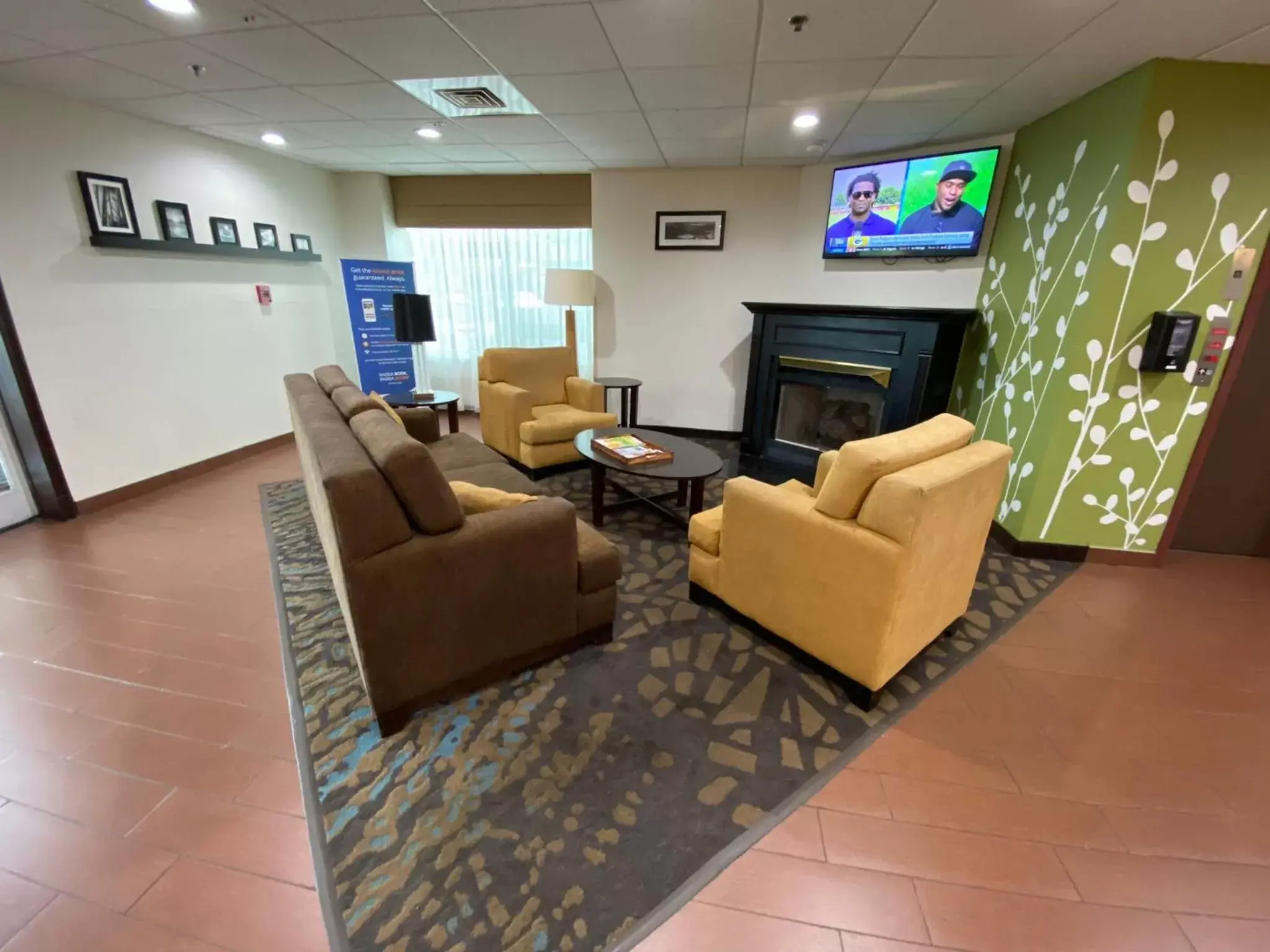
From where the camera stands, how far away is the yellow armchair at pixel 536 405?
3.75 m

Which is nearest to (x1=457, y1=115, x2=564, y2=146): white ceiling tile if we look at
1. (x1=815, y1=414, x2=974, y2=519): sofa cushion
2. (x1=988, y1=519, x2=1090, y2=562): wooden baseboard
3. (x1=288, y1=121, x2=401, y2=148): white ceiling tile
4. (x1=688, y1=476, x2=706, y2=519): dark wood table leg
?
(x1=288, y1=121, x2=401, y2=148): white ceiling tile

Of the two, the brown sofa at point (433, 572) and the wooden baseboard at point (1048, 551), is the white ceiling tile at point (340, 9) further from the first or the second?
the wooden baseboard at point (1048, 551)

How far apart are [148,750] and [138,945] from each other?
665 mm

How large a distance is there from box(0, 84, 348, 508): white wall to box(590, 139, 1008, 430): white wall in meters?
2.78

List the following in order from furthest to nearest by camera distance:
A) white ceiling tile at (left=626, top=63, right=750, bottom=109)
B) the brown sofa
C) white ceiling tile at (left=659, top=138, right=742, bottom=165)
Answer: white ceiling tile at (left=659, top=138, right=742, bottom=165), white ceiling tile at (left=626, top=63, right=750, bottom=109), the brown sofa

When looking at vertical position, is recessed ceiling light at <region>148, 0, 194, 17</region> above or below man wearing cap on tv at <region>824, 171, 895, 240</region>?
above

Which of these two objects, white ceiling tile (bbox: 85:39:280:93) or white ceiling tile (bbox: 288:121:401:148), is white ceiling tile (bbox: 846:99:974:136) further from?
white ceiling tile (bbox: 85:39:280:93)

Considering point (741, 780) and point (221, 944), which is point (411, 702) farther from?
point (741, 780)

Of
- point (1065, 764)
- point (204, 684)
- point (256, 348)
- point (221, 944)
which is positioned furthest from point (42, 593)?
point (1065, 764)

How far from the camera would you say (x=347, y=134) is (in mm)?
3650

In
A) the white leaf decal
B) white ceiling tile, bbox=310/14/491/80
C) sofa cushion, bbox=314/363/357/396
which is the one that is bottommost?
sofa cushion, bbox=314/363/357/396

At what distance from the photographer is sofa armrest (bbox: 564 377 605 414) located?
4156 mm

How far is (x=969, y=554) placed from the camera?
6.74ft

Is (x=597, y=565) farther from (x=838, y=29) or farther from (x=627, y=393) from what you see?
(x=627, y=393)
